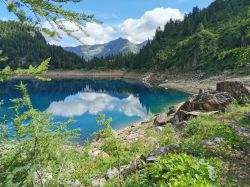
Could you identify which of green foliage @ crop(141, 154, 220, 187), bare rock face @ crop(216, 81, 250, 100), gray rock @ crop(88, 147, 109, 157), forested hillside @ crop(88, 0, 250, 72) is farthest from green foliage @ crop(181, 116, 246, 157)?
forested hillside @ crop(88, 0, 250, 72)

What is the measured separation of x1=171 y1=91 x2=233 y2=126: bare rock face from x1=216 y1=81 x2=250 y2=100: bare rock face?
39.6 inches

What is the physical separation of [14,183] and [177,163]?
4.11 meters

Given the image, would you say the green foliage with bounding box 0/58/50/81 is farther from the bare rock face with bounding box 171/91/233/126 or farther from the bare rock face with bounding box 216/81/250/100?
the bare rock face with bounding box 216/81/250/100

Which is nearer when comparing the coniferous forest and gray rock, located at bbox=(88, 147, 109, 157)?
gray rock, located at bbox=(88, 147, 109, 157)

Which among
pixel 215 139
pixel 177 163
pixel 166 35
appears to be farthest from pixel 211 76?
pixel 166 35

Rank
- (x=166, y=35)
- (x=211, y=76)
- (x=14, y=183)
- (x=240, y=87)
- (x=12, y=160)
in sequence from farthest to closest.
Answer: (x=166, y=35)
(x=211, y=76)
(x=240, y=87)
(x=12, y=160)
(x=14, y=183)

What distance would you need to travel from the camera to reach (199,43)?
109 meters

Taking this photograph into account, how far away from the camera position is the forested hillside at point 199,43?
96163 millimetres

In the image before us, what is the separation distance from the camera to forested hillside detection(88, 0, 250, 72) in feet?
315

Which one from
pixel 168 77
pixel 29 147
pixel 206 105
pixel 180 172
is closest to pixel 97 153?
pixel 29 147

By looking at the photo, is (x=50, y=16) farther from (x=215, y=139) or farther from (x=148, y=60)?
(x=148, y=60)

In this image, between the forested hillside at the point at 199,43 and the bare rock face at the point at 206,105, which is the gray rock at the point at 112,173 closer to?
the bare rock face at the point at 206,105

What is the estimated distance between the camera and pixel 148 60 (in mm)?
141500

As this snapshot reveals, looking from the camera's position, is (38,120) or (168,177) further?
(38,120)
